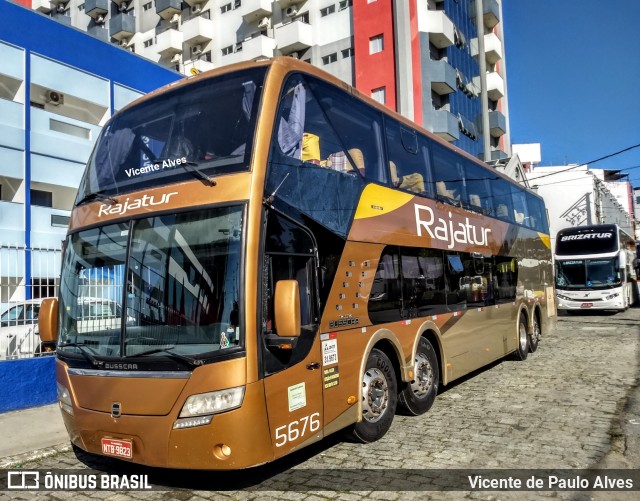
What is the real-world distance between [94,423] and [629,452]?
511 cm

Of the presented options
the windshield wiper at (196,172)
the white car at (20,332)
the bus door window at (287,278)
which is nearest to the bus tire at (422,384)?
the bus door window at (287,278)

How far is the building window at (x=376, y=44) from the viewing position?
2972cm

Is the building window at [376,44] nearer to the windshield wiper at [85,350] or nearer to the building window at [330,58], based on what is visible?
the building window at [330,58]

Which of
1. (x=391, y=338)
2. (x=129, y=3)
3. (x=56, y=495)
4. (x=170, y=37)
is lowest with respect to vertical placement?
(x=56, y=495)

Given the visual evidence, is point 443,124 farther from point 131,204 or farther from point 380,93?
point 131,204

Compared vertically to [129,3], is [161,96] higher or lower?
lower

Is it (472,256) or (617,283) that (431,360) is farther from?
(617,283)

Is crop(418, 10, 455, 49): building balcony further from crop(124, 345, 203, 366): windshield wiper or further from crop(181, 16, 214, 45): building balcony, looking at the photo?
crop(124, 345, 203, 366): windshield wiper

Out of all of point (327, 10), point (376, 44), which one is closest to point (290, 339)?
point (376, 44)

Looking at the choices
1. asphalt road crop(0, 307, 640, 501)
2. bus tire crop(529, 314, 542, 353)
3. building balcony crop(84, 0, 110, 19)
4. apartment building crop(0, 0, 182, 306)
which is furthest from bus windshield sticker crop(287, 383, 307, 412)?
building balcony crop(84, 0, 110, 19)

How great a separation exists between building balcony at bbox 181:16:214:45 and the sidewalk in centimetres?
3258

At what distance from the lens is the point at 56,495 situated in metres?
4.97

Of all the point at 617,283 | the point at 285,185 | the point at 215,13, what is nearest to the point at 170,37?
the point at 215,13

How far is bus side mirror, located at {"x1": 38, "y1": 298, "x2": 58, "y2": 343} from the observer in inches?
223
